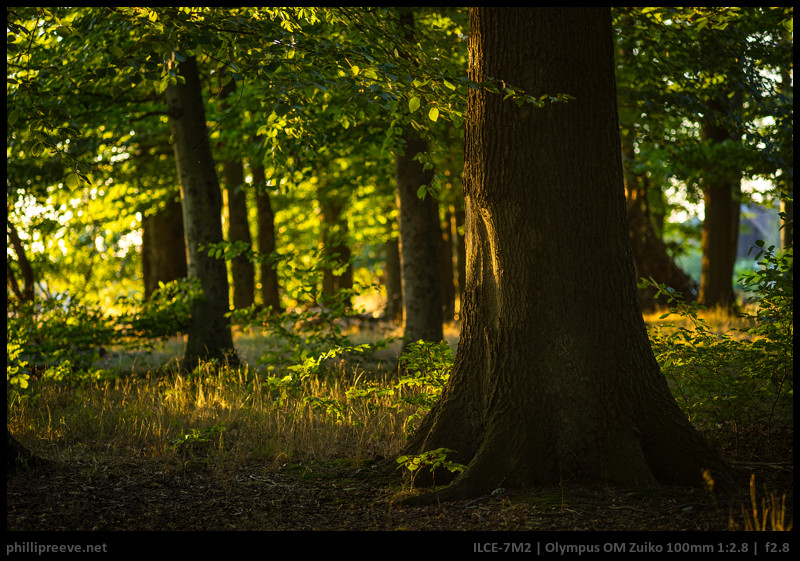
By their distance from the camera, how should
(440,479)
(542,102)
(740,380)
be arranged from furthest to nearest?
(740,380) → (440,479) → (542,102)

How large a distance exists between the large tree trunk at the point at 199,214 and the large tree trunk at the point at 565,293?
6.02 meters

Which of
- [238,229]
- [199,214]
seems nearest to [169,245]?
[238,229]

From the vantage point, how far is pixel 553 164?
15.6ft

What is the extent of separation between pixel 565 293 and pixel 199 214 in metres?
6.61

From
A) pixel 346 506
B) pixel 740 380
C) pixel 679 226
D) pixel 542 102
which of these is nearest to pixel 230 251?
pixel 346 506

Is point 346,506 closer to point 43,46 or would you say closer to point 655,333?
point 655,333

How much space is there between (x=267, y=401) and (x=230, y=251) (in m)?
1.72

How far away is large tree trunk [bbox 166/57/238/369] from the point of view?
9867 mm

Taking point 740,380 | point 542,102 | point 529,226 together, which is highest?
point 542,102

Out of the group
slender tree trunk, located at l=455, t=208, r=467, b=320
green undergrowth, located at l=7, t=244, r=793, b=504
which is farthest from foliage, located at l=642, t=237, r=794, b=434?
slender tree trunk, located at l=455, t=208, r=467, b=320

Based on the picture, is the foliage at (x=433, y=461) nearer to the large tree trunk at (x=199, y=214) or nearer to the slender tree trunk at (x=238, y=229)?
the large tree trunk at (x=199, y=214)

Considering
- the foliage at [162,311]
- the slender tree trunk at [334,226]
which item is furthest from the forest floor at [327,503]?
the slender tree trunk at [334,226]

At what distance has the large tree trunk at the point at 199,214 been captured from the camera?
9867mm

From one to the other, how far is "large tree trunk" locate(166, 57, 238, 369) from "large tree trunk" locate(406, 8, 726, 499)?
6015 millimetres
